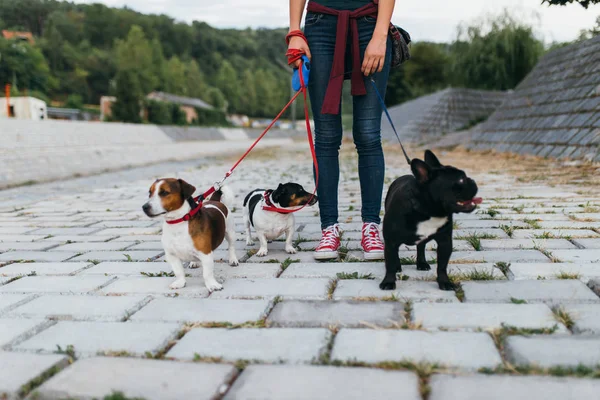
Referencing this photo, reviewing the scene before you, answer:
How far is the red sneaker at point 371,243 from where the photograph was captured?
3.40 meters

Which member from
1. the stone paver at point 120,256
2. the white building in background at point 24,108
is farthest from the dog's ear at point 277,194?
the white building in background at point 24,108

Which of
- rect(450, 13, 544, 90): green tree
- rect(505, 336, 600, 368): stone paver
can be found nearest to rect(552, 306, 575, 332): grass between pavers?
rect(505, 336, 600, 368): stone paver

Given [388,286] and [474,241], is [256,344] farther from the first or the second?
[474,241]

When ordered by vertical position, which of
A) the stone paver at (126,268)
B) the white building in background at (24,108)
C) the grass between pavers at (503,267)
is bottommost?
the stone paver at (126,268)

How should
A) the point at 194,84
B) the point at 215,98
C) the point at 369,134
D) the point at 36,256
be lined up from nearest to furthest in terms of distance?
the point at 369,134
the point at 36,256
the point at 194,84
the point at 215,98

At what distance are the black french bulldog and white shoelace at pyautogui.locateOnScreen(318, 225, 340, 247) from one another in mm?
734

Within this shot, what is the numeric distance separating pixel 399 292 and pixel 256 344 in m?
0.93

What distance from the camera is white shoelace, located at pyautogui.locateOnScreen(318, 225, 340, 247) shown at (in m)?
3.57

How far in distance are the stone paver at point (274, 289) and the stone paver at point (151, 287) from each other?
15 cm

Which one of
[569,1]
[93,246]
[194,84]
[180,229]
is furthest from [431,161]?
[194,84]

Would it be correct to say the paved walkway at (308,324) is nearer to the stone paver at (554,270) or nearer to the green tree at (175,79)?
the stone paver at (554,270)

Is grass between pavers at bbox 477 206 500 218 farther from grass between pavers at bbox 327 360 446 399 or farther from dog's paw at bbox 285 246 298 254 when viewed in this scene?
grass between pavers at bbox 327 360 446 399

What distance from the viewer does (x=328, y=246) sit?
Result: 3549 millimetres

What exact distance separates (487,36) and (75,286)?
20831mm
